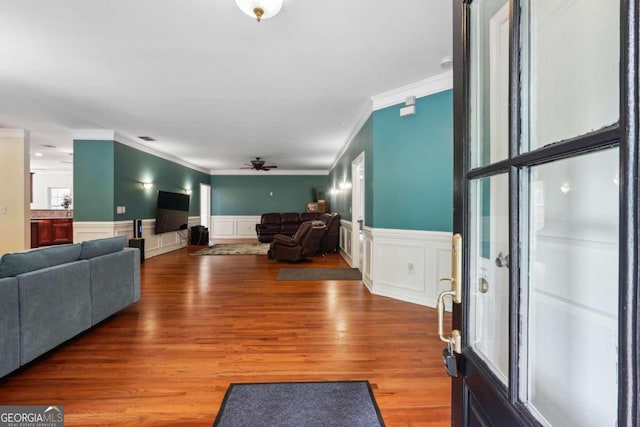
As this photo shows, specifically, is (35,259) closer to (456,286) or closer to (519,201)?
(456,286)

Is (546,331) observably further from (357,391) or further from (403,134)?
(403,134)

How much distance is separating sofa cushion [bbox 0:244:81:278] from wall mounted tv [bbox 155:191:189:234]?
476cm

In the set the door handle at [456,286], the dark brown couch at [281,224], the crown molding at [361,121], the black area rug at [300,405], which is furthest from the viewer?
the dark brown couch at [281,224]

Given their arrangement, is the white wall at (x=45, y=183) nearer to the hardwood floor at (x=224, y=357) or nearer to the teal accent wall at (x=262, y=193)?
the teal accent wall at (x=262, y=193)

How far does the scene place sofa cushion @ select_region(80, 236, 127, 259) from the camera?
9.11 ft

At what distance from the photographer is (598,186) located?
0.53 metres

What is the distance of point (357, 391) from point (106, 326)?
8.37ft

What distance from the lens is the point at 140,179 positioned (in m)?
6.60

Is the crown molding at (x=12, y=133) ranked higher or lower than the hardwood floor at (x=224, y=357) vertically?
higher

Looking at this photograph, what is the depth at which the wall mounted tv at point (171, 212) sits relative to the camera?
7.16 m

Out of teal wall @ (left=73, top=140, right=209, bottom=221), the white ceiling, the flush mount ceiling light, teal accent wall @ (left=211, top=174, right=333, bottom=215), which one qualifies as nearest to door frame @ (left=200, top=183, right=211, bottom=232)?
teal accent wall @ (left=211, top=174, right=333, bottom=215)

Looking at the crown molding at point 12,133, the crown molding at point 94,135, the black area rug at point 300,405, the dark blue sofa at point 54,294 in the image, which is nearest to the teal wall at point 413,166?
the black area rug at point 300,405

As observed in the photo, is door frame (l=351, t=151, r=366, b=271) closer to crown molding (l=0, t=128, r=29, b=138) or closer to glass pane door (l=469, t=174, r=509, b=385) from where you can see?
glass pane door (l=469, t=174, r=509, b=385)

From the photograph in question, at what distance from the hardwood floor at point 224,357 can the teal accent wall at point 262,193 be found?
23.2ft
